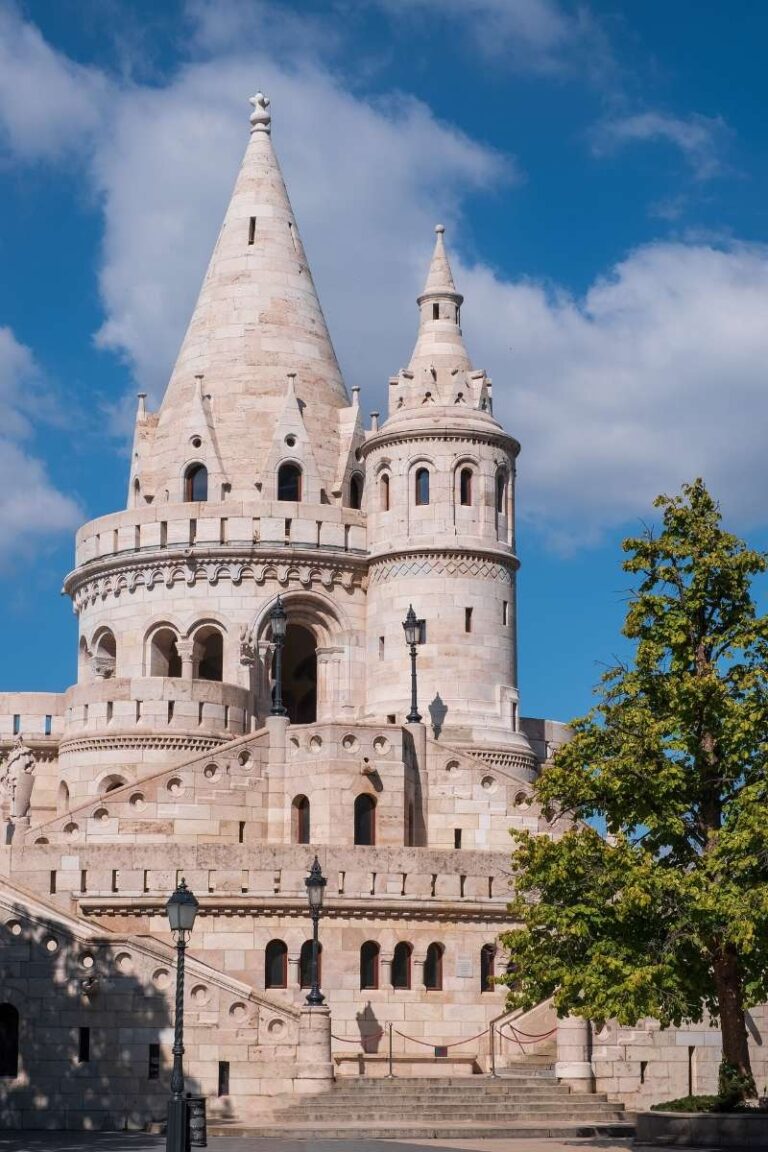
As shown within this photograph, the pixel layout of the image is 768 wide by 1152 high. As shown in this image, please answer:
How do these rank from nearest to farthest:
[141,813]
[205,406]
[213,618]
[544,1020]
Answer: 1. [544,1020]
2. [141,813]
3. [213,618]
4. [205,406]

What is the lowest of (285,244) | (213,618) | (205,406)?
(213,618)

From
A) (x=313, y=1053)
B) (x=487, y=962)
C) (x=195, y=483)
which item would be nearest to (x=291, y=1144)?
(x=313, y=1053)

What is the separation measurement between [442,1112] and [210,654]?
2182 cm

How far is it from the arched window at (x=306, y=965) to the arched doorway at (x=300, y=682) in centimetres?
1503

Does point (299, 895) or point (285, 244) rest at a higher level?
point (285, 244)

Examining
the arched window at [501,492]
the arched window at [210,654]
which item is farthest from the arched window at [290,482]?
the arched window at [501,492]

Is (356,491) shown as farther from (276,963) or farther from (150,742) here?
(276,963)

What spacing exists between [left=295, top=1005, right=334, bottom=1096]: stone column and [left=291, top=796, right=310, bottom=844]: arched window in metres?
8.65

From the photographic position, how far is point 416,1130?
1318 inches

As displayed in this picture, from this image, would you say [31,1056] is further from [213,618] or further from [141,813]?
[213,618]

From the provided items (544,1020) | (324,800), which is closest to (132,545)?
(324,800)

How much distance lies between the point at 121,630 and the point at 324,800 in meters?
11.7

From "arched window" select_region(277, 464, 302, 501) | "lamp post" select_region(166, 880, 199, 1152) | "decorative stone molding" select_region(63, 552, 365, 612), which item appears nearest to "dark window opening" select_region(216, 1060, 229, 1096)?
"lamp post" select_region(166, 880, 199, 1152)

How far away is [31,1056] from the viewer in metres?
35.3
